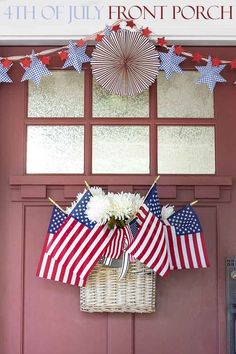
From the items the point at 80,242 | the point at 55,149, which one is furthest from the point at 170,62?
the point at 80,242

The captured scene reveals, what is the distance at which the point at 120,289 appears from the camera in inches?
150

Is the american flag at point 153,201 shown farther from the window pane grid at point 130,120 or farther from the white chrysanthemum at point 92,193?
the window pane grid at point 130,120

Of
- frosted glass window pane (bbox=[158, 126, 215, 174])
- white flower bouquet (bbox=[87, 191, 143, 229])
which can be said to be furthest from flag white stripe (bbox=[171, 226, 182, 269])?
frosted glass window pane (bbox=[158, 126, 215, 174])

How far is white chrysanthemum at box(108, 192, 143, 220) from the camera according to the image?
3.66 meters

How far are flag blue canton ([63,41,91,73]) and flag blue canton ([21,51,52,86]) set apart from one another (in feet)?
0.45

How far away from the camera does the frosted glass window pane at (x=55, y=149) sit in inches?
161

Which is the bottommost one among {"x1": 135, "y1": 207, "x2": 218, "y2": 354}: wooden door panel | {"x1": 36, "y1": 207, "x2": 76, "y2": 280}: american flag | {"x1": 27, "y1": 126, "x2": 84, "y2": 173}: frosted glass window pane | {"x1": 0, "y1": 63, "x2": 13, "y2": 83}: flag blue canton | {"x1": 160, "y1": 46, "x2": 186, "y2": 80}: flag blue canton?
{"x1": 135, "y1": 207, "x2": 218, "y2": 354}: wooden door panel

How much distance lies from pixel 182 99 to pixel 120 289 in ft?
4.16

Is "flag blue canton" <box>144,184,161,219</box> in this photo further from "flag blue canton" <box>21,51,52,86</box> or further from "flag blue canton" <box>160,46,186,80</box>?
"flag blue canton" <box>21,51,52,86</box>

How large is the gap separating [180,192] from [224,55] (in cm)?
92

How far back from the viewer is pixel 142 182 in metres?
4.04

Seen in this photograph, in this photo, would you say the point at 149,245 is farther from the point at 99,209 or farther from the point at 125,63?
the point at 125,63

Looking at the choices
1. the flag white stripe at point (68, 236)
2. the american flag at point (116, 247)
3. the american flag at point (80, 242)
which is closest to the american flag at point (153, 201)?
the american flag at point (116, 247)

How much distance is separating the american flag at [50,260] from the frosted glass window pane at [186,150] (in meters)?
0.73
